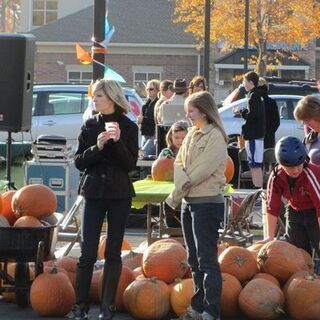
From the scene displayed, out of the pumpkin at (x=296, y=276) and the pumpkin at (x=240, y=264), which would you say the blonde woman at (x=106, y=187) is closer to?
the pumpkin at (x=240, y=264)

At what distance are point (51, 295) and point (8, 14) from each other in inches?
3579

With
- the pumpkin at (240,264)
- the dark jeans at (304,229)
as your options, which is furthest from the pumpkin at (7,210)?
the dark jeans at (304,229)

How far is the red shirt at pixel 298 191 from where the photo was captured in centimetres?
866

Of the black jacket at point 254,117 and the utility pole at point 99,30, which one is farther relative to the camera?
the black jacket at point 254,117

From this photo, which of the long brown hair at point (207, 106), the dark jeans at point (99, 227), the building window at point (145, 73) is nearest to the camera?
the long brown hair at point (207, 106)

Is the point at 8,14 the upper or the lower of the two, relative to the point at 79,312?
upper

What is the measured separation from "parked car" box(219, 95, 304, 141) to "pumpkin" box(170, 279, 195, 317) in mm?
12612

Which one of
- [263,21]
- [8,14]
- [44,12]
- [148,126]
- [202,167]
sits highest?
[8,14]

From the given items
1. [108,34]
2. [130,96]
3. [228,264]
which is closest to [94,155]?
[228,264]

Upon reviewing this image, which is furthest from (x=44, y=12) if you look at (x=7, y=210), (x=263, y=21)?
(x=7, y=210)

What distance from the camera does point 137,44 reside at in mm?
48406

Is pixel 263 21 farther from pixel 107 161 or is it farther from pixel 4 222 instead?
pixel 107 161

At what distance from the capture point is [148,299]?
847 cm

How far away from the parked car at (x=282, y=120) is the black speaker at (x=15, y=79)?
8.38 m
